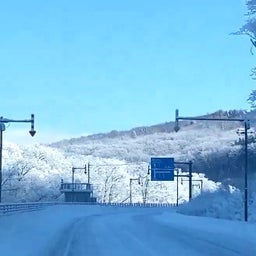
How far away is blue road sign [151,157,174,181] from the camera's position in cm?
7275

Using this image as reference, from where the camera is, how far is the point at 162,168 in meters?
73.3

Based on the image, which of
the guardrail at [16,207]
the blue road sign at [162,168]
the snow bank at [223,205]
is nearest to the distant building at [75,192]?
the guardrail at [16,207]

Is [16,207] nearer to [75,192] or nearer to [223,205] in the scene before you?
[223,205]

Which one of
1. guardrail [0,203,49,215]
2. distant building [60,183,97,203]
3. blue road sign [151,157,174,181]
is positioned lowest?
distant building [60,183,97,203]

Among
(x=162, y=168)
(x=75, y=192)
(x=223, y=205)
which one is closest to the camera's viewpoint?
(x=223, y=205)

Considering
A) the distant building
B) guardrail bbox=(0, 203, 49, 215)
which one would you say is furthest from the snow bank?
the distant building

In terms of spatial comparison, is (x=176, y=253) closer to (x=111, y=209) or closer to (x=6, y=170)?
(x=111, y=209)

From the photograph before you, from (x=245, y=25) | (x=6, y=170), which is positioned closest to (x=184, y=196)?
(x=6, y=170)

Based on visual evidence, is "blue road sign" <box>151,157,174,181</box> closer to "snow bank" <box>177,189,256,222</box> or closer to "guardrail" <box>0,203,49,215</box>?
"snow bank" <box>177,189,256,222</box>

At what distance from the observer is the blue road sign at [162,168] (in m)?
72.8

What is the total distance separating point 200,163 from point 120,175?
2892 cm

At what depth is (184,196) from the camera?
186875 millimetres

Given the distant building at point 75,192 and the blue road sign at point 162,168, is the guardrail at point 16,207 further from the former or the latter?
the distant building at point 75,192

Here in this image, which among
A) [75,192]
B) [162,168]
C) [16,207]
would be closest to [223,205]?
[162,168]
